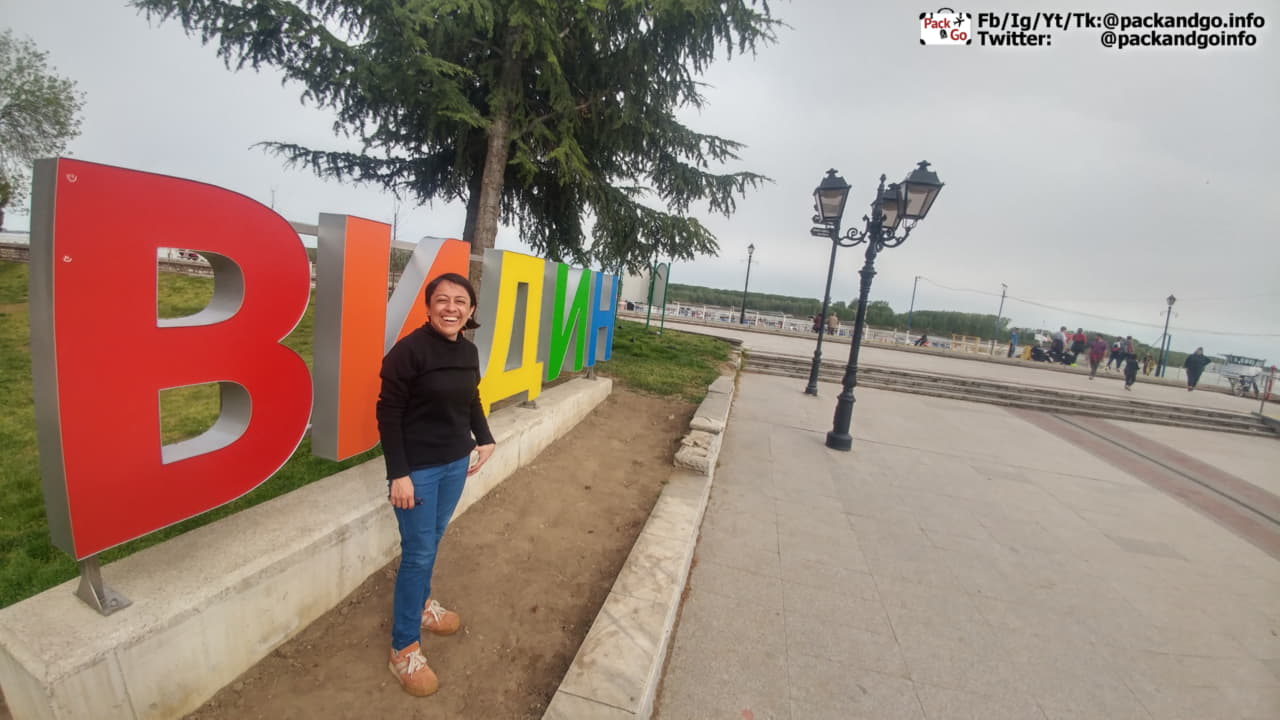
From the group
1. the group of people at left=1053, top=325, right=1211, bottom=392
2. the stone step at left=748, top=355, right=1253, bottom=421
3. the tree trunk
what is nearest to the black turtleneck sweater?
the tree trunk

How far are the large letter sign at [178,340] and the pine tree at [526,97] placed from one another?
5.60 meters

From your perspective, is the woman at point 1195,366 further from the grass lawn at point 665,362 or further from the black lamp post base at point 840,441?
the black lamp post base at point 840,441

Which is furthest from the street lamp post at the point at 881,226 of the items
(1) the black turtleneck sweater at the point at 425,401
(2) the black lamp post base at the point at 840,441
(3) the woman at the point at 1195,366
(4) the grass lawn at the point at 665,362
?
(3) the woman at the point at 1195,366

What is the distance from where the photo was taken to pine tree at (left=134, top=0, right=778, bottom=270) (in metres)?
7.34

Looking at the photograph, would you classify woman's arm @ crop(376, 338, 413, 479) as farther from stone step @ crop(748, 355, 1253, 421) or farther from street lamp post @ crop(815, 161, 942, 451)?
stone step @ crop(748, 355, 1253, 421)

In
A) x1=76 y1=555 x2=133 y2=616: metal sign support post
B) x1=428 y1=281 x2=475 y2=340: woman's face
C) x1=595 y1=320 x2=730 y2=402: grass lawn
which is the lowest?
x1=76 y1=555 x2=133 y2=616: metal sign support post

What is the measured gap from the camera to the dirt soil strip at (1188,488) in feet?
18.5

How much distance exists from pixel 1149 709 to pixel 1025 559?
1727 mm

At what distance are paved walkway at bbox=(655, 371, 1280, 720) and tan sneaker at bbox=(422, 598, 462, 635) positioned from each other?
4.03ft

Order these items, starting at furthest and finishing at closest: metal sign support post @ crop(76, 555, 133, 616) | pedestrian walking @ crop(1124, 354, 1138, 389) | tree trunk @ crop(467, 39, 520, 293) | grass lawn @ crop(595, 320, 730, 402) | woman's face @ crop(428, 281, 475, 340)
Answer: pedestrian walking @ crop(1124, 354, 1138, 389) < grass lawn @ crop(595, 320, 730, 402) < tree trunk @ crop(467, 39, 520, 293) < woman's face @ crop(428, 281, 475, 340) < metal sign support post @ crop(76, 555, 133, 616)

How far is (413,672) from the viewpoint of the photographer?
2.27 metres

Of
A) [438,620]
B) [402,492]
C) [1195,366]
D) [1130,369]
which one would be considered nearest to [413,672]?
[438,620]

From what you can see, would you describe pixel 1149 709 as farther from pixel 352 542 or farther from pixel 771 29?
pixel 771 29

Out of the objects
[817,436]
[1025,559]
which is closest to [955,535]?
[1025,559]
